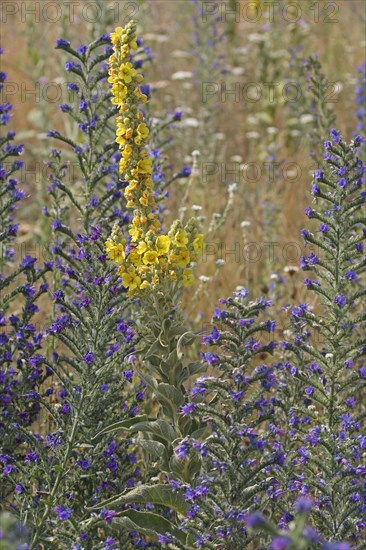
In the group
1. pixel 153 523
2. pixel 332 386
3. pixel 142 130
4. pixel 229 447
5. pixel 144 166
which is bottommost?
pixel 153 523

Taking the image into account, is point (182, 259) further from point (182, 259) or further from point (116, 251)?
point (116, 251)

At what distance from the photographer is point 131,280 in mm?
3236

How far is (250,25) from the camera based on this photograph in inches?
393

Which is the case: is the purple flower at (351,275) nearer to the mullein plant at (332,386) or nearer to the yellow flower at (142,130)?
the mullein plant at (332,386)

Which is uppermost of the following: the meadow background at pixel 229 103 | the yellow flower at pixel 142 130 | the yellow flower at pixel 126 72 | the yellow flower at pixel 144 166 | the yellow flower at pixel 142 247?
the meadow background at pixel 229 103

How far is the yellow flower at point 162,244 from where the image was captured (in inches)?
127

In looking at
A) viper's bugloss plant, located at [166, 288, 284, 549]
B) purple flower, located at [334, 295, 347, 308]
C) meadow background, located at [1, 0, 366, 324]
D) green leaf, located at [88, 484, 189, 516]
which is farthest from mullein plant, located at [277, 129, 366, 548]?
meadow background, located at [1, 0, 366, 324]

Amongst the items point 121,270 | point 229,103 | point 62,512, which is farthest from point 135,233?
point 229,103

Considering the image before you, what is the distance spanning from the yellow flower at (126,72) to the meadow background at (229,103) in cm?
196

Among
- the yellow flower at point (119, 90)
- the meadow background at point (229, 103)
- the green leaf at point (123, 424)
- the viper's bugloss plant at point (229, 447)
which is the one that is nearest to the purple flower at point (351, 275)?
the viper's bugloss plant at point (229, 447)

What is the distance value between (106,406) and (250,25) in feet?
24.1

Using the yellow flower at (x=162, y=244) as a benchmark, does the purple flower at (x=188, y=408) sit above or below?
below

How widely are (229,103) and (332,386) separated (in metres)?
5.71

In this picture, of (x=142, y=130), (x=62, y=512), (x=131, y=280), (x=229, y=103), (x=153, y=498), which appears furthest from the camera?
(x=229, y=103)
